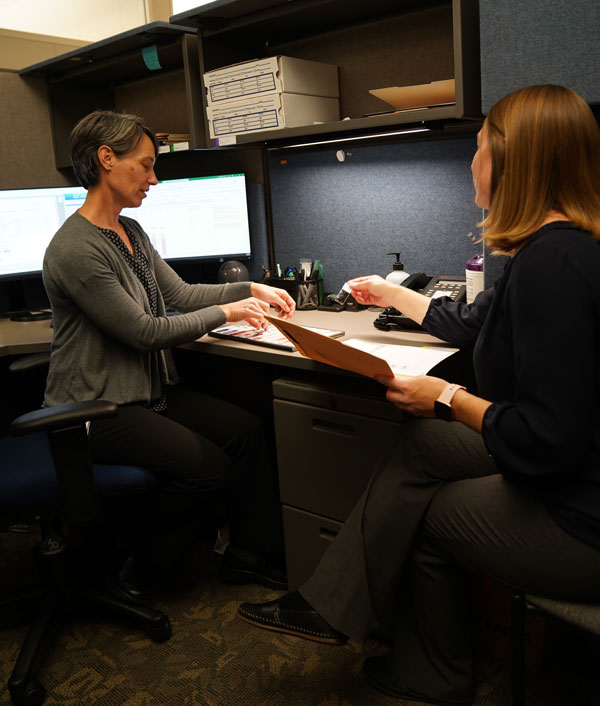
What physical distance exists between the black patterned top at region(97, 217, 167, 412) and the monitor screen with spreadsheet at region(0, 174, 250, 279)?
47 cm

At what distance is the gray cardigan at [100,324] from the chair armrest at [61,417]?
22 cm

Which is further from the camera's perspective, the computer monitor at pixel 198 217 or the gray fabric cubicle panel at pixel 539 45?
the computer monitor at pixel 198 217

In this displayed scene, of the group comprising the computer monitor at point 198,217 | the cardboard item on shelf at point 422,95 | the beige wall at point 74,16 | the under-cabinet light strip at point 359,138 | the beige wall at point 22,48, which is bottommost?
the computer monitor at point 198,217

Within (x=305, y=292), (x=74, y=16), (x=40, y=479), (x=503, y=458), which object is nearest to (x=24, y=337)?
(x=40, y=479)

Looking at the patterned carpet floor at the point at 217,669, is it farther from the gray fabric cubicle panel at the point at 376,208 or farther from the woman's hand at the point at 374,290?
the gray fabric cubicle panel at the point at 376,208

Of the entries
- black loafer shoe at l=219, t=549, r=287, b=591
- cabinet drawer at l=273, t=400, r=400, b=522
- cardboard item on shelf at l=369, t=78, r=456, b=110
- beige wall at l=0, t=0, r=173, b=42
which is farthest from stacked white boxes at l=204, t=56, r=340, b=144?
beige wall at l=0, t=0, r=173, b=42

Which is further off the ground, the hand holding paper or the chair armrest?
the hand holding paper

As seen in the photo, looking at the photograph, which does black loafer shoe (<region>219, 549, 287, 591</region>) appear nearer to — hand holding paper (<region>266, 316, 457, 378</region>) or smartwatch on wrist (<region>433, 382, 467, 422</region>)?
hand holding paper (<region>266, 316, 457, 378</region>)

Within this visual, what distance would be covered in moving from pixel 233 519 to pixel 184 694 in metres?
0.47

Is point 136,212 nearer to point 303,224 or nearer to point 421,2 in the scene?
point 303,224

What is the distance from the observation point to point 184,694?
1405 mm

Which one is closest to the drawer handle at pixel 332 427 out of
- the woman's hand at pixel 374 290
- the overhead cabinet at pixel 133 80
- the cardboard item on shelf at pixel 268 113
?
the woman's hand at pixel 374 290

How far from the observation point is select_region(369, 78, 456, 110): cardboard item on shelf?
5.05 feet

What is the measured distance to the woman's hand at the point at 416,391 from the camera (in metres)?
1.17
